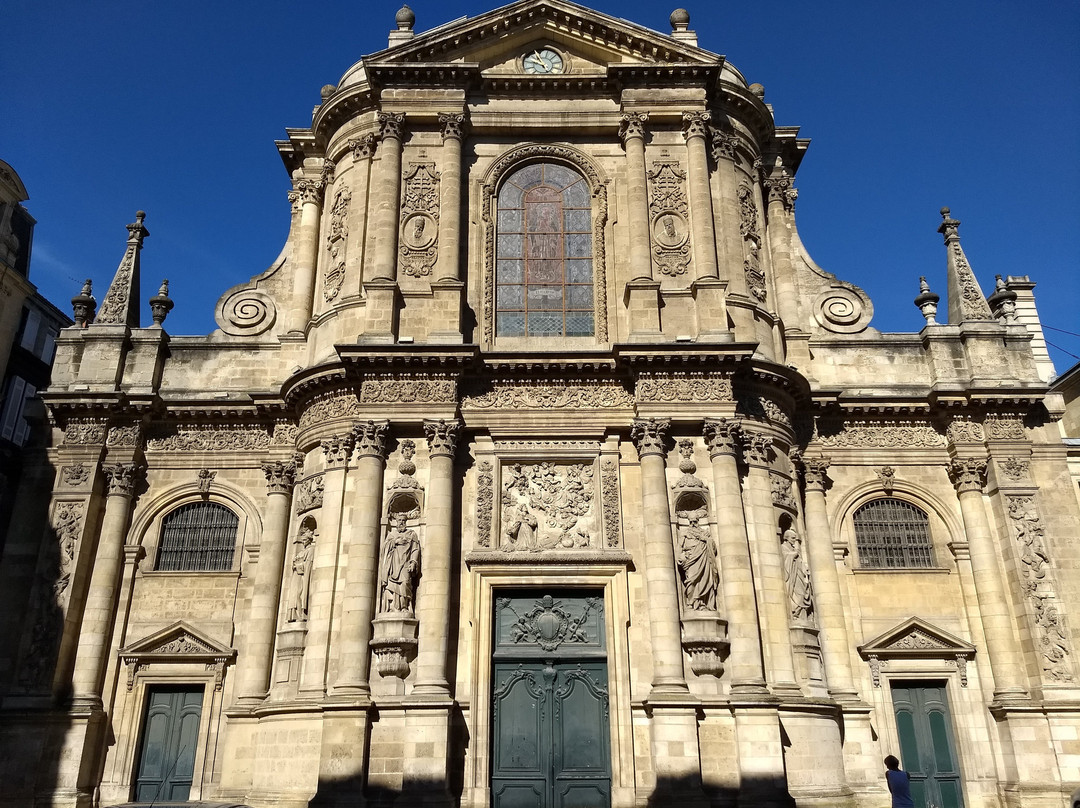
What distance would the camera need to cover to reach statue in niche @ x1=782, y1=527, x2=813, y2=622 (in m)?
16.8

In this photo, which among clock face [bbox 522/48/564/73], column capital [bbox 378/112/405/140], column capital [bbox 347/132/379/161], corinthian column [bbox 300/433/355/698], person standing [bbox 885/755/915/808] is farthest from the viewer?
clock face [bbox 522/48/564/73]

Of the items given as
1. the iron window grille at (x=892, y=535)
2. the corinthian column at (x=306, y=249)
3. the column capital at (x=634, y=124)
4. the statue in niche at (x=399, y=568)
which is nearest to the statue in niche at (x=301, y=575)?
the statue in niche at (x=399, y=568)

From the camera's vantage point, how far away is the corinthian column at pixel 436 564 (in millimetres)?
15438

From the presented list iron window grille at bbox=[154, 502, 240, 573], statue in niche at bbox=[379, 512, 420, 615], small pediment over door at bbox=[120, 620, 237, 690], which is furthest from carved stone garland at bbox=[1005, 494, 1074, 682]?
iron window grille at bbox=[154, 502, 240, 573]

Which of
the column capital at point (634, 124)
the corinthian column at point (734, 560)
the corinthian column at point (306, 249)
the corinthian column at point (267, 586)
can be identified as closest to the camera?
the corinthian column at point (734, 560)

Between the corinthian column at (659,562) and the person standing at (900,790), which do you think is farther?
the corinthian column at (659,562)

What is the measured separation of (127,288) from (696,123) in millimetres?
13317

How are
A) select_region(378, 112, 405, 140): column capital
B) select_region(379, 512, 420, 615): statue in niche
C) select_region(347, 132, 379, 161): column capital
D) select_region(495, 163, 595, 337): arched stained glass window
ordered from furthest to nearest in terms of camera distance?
select_region(347, 132, 379, 161): column capital < select_region(378, 112, 405, 140): column capital < select_region(495, 163, 595, 337): arched stained glass window < select_region(379, 512, 420, 615): statue in niche

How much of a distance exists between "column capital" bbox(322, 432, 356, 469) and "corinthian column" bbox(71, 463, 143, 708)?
4.79 metres

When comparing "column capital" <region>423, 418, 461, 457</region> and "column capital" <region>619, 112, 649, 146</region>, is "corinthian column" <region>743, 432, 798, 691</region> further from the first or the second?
"column capital" <region>619, 112, 649, 146</region>

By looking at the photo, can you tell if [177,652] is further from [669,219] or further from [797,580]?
[669,219]

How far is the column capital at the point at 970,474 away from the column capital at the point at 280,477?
45.5 ft

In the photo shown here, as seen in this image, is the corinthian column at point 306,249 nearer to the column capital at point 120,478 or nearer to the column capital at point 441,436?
the column capital at point 120,478

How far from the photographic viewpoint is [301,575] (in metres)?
17.2
